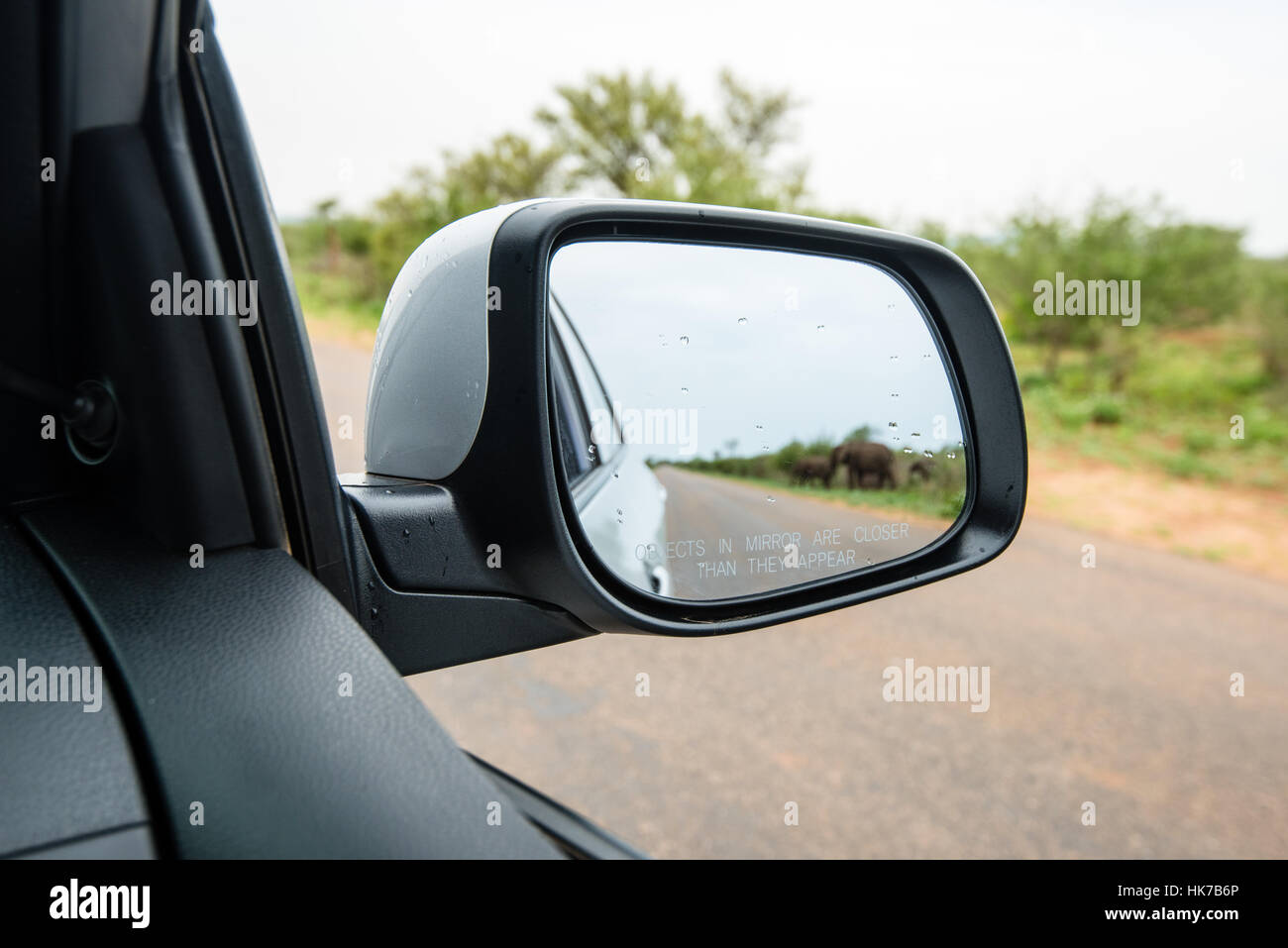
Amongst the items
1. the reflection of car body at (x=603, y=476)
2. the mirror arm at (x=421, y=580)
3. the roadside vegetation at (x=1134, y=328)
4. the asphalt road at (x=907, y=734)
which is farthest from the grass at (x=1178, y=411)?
the mirror arm at (x=421, y=580)

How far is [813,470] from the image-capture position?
1654 mm

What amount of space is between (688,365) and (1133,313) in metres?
15.0

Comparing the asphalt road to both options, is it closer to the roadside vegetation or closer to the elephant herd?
the elephant herd

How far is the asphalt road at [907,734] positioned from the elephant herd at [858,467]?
1.30m

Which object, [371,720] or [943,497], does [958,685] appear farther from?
[371,720]

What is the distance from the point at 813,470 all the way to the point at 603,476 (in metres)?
0.38

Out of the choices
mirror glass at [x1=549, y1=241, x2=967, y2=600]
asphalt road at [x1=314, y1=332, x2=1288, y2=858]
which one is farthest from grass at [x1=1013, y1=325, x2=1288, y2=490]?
mirror glass at [x1=549, y1=241, x2=967, y2=600]

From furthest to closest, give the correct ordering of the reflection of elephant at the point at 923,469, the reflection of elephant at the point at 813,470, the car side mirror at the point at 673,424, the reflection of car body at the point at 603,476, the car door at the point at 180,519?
the reflection of elephant at the point at 923,469 → the reflection of elephant at the point at 813,470 → the reflection of car body at the point at 603,476 → the car side mirror at the point at 673,424 → the car door at the point at 180,519

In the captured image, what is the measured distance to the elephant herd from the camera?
1.65 metres

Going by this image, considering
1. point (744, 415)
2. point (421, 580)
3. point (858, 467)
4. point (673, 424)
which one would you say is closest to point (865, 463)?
point (858, 467)

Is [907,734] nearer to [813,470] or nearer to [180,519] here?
[813,470]

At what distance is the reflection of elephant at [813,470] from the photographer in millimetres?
1636

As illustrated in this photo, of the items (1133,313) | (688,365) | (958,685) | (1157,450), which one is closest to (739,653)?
(958,685)

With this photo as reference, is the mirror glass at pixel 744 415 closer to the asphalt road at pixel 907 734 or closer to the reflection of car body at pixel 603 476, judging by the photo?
the reflection of car body at pixel 603 476
